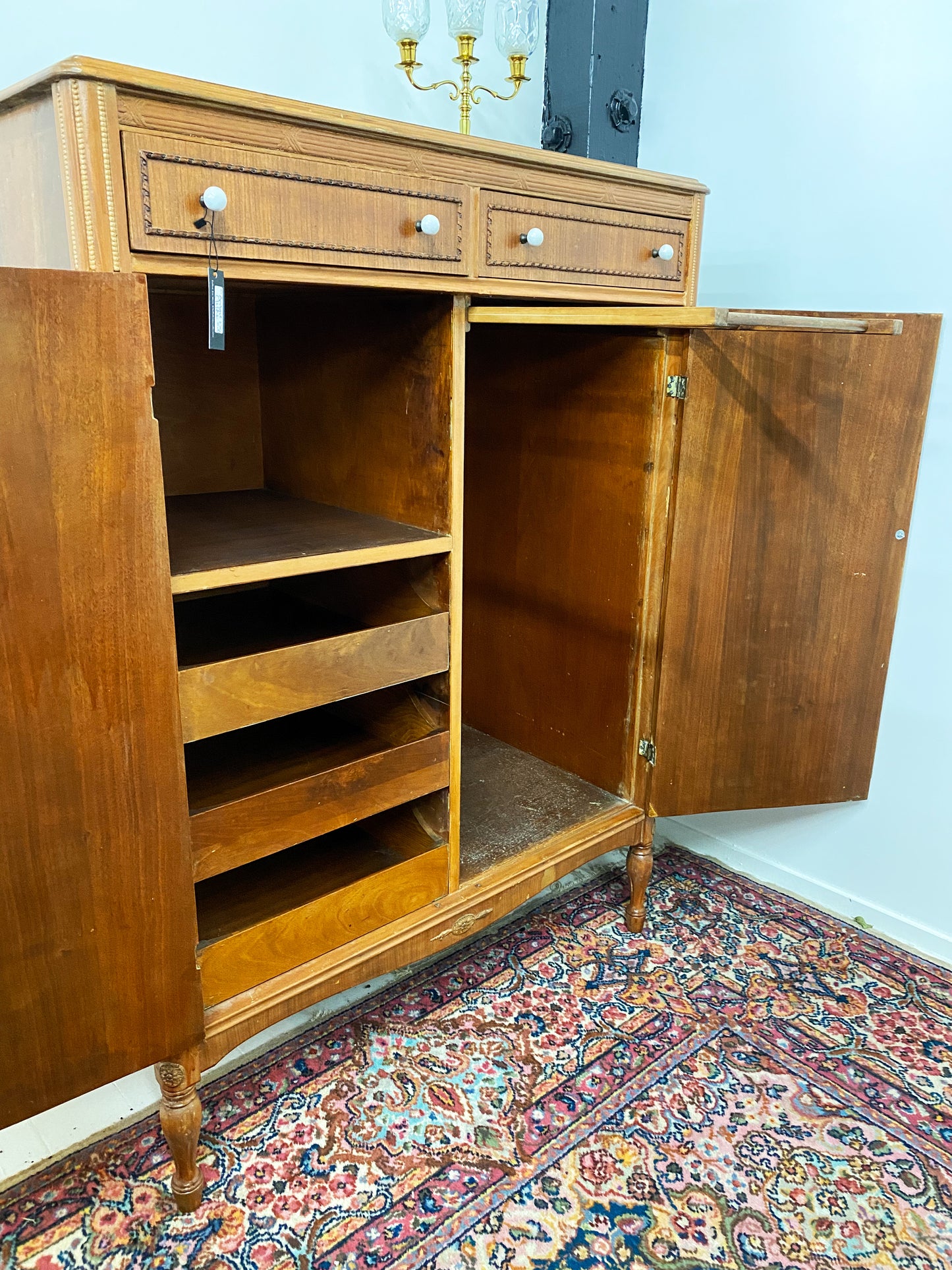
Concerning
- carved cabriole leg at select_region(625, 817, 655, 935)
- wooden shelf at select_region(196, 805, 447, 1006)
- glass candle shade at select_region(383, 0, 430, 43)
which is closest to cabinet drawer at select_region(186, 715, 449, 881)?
wooden shelf at select_region(196, 805, 447, 1006)

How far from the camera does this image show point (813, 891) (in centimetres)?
218

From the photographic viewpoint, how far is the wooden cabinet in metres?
1.03

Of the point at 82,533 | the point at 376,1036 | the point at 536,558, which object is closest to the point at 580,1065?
the point at 376,1036

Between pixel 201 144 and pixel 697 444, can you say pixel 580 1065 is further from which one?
pixel 201 144

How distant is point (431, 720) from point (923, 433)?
1.18 metres

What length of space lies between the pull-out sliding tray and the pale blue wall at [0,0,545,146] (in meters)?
0.98

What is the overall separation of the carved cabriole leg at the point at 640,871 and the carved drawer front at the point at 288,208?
1240 mm

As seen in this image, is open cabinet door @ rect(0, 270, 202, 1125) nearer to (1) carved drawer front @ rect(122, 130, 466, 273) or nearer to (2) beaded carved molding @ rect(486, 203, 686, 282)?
(1) carved drawer front @ rect(122, 130, 466, 273)

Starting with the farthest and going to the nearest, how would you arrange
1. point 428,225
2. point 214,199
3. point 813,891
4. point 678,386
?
point 813,891
point 678,386
point 428,225
point 214,199

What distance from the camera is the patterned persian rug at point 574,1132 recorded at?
1.32m

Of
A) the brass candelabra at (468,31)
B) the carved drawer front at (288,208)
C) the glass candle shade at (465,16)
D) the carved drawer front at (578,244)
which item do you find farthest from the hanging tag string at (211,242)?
the glass candle shade at (465,16)

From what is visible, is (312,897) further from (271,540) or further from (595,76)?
(595,76)

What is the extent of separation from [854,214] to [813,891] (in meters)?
1.53

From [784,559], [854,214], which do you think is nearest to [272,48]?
[854,214]
